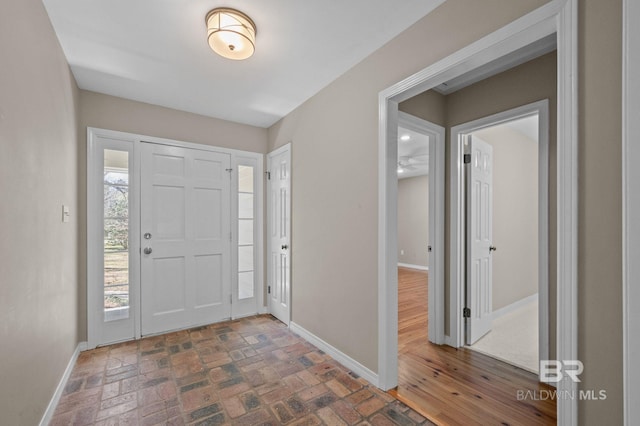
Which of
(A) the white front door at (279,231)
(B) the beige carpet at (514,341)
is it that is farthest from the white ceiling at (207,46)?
(B) the beige carpet at (514,341)

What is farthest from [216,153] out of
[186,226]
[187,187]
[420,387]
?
[420,387]

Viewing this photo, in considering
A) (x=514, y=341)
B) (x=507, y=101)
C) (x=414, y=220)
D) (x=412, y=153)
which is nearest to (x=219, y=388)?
(x=514, y=341)

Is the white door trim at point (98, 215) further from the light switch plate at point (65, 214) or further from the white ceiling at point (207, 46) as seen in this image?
the light switch plate at point (65, 214)

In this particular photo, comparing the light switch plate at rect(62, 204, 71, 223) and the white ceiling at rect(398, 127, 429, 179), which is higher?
the white ceiling at rect(398, 127, 429, 179)

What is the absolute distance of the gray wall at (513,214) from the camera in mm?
→ 3568

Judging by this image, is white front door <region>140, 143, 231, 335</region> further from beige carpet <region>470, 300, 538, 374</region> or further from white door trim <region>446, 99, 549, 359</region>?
beige carpet <region>470, 300, 538, 374</region>

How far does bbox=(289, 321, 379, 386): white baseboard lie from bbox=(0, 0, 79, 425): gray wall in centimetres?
197

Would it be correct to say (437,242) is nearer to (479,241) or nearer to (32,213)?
(479,241)

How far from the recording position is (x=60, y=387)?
200cm

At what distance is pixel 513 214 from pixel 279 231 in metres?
3.25

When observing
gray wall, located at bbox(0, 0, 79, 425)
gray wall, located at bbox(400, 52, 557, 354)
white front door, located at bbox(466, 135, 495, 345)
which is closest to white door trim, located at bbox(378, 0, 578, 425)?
gray wall, located at bbox(400, 52, 557, 354)

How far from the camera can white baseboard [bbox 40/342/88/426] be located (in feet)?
5.61

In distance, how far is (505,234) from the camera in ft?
12.2

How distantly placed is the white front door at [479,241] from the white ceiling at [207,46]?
166 centimetres
